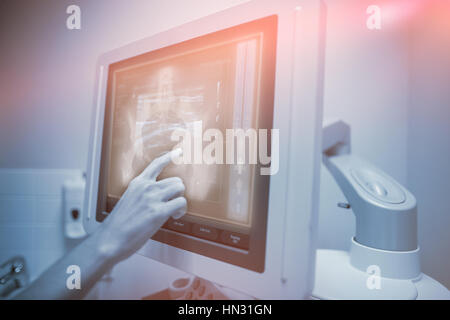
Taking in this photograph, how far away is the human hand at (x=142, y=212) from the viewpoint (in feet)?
1.26

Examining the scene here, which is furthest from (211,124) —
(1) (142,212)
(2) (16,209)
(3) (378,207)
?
(2) (16,209)

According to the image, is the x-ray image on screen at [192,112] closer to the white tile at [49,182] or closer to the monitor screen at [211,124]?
the monitor screen at [211,124]

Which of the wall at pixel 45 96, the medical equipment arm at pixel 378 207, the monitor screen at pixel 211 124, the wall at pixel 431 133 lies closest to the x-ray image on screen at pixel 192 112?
the monitor screen at pixel 211 124

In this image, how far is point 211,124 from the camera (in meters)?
0.37

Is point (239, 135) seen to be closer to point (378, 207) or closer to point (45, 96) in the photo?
point (378, 207)

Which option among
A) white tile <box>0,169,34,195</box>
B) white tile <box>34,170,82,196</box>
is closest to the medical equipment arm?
white tile <box>34,170,82,196</box>

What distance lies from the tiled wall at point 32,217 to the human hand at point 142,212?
22.8 inches

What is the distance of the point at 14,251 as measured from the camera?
841 millimetres

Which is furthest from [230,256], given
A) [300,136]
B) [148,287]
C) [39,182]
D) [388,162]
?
[39,182]

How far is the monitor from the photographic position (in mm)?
290

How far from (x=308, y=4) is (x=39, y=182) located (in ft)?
3.30

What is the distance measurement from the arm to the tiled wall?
507 mm

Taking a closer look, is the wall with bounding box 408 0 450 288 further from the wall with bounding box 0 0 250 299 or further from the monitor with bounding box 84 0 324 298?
the wall with bounding box 0 0 250 299
